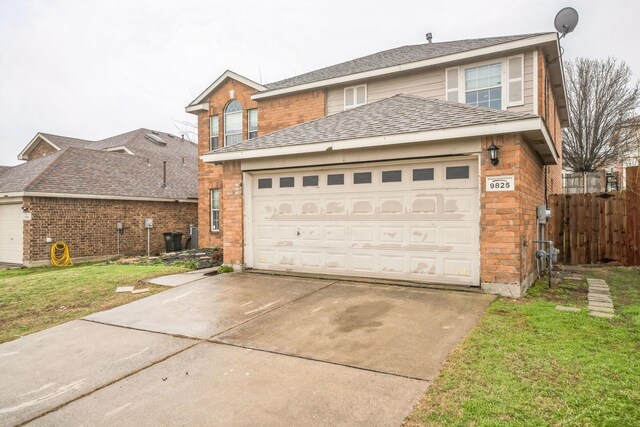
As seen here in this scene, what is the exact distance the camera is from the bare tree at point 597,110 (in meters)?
20.8

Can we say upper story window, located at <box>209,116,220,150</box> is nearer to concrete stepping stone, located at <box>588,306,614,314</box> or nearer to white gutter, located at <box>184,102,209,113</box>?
white gutter, located at <box>184,102,209,113</box>

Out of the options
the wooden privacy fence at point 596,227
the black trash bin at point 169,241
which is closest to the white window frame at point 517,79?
the wooden privacy fence at point 596,227

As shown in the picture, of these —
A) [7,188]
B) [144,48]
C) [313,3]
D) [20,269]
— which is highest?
[144,48]

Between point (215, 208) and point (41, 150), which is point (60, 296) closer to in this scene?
point (215, 208)

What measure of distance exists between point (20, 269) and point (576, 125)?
28177 millimetres

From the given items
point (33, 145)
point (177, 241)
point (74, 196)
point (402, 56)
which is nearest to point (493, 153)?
point (402, 56)

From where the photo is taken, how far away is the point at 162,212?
1777 cm

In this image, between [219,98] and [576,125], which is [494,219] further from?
[576,125]

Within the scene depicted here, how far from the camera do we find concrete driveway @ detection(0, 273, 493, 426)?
9.92 feet

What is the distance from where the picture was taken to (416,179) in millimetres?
7137

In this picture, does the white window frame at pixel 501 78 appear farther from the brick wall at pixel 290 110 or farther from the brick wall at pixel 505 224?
the brick wall at pixel 290 110

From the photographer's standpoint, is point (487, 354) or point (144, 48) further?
point (144, 48)

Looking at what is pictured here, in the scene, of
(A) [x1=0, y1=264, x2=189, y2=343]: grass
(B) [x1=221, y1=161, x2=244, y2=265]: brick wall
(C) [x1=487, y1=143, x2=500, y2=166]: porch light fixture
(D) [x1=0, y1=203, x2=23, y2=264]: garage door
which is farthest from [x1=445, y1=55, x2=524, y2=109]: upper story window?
(D) [x1=0, y1=203, x2=23, y2=264]: garage door

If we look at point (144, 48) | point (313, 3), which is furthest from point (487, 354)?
point (144, 48)
